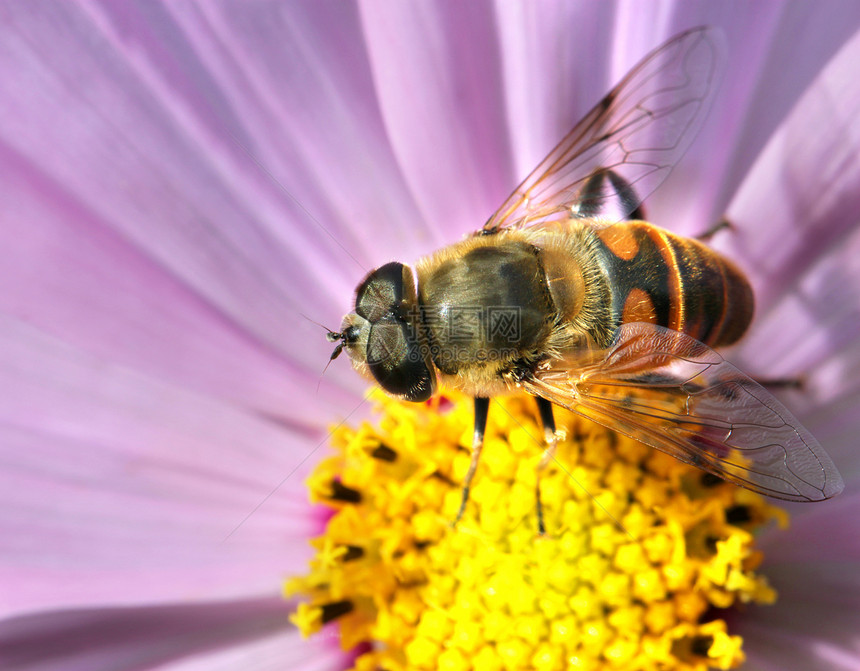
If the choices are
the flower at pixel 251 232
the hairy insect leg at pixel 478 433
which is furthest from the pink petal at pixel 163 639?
the hairy insect leg at pixel 478 433

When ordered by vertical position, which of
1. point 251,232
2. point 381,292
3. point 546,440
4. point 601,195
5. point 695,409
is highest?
point 251,232

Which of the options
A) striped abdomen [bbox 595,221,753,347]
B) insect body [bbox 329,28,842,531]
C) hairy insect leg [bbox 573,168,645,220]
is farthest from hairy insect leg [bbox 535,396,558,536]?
hairy insect leg [bbox 573,168,645,220]

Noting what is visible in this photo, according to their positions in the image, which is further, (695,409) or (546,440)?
(546,440)

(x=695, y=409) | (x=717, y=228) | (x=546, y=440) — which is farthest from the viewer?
(x=717, y=228)

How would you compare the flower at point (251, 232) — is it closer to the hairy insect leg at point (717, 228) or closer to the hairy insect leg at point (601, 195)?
the hairy insect leg at point (717, 228)

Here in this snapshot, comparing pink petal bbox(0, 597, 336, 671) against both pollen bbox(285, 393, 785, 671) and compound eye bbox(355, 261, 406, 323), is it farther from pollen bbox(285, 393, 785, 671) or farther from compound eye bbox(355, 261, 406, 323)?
compound eye bbox(355, 261, 406, 323)

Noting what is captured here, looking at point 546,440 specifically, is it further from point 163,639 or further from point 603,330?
point 163,639

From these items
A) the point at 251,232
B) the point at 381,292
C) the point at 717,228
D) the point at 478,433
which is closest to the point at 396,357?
the point at 381,292

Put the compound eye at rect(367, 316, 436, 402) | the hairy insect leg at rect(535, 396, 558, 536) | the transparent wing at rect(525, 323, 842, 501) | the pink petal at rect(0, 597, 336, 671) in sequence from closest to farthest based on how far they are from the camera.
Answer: the transparent wing at rect(525, 323, 842, 501)
the compound eye at rect(367, 316, 436, 402)
the hairy insect leg at rect(535, 396, 558, 536)
the pink petal at rect(0, 597, 336, 671)
